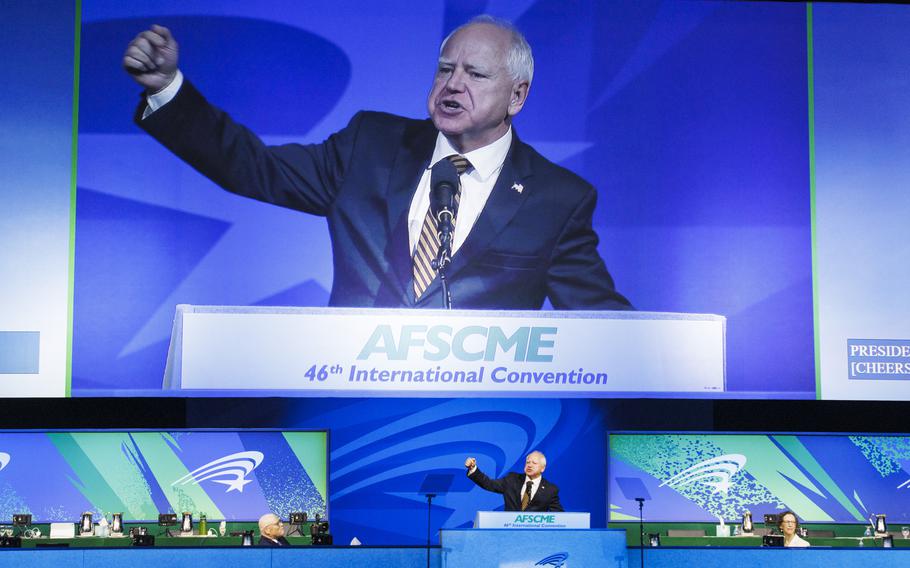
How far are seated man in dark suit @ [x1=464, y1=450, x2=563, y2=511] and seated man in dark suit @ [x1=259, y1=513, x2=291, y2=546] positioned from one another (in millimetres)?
1496

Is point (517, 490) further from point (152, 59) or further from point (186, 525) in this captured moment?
point (152, 59)

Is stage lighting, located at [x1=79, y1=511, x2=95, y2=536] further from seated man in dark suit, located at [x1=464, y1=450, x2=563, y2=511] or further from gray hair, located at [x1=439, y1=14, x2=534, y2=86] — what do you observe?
gray hair, located at [x1=439, y1=14, x2=534, y2=86]

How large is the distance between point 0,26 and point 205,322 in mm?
2863

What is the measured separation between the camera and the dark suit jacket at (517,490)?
8.05m

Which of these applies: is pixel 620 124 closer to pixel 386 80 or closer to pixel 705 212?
pixel 705 212

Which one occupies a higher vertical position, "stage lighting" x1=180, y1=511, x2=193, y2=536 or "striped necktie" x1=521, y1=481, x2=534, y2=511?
"striped necktie" x1=521, y1=481, x2=534, y2=511

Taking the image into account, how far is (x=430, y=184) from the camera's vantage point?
9219 millimetres

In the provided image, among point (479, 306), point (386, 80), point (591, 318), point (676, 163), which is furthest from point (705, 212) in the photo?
point (386, 80)

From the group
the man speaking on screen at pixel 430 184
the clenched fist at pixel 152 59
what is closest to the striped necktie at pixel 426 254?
the man speaking on screen at pixel 430 184

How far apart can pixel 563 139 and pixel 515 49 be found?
0.82m

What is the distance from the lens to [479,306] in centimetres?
930

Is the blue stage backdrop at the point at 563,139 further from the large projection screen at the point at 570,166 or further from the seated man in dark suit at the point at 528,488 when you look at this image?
the seated man in dark suit at the point at 528,488

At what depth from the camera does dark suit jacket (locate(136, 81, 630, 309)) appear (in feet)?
30.5

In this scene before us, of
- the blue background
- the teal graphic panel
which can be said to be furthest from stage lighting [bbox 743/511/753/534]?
the teal graphic panel
